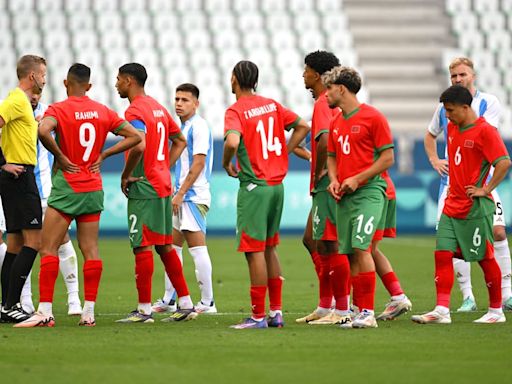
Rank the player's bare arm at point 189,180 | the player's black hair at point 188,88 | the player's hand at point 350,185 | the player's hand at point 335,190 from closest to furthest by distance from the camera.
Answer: the player's hand at point 350,185 → the player's hand at point 335,190 → the player's bare arm at point 189,180 → the player's black hair at point 188,88

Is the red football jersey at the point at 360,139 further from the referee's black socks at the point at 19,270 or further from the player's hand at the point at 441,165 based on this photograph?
the referee's black socks at the point at 19,270

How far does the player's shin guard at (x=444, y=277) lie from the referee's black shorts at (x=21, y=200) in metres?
3.34

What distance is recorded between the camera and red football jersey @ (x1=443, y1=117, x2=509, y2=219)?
28.7 ft

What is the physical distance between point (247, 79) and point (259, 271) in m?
1.52

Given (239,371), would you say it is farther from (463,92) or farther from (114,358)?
(463,92)

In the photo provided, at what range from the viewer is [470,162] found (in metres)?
8.86

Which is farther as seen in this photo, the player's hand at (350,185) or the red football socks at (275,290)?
the red football socks at (275,290)

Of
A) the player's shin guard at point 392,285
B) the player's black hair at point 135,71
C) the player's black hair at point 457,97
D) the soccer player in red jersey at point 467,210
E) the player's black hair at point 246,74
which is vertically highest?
the player's black hair at point 135,71

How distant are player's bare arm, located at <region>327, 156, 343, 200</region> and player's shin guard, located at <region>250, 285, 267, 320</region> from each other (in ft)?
3.00

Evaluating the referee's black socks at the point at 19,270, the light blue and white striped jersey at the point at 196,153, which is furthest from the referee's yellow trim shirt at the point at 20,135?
the light blue and white striped jersey at the point at 196,153

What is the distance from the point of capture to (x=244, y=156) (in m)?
8.56

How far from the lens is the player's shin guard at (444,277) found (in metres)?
8.84

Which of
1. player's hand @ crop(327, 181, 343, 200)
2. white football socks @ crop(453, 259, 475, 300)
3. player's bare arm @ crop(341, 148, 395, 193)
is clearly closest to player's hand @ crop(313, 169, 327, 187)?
player's hand @ crop(327, 181, 343, 200)

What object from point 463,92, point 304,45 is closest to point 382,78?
point 304,45
